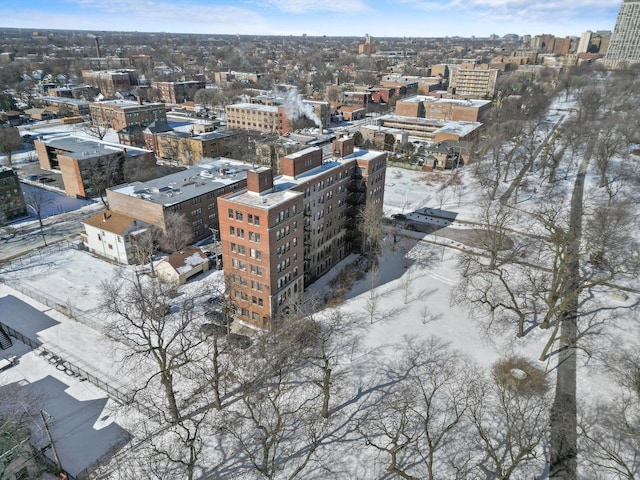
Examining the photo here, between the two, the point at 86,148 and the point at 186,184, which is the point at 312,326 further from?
the point at 86,148

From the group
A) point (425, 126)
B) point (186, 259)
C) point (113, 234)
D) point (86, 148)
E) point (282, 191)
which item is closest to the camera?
point (282, 191)

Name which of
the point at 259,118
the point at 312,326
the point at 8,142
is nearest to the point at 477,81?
the point at 259,118

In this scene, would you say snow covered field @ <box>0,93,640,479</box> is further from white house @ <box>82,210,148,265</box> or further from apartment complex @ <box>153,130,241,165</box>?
apartment complex @ <box>153,130,241,165</box>

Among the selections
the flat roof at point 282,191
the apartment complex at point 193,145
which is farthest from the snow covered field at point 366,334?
the apartment complex at point 193,145

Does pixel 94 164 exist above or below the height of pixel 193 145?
below

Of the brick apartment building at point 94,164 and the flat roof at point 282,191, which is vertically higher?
the flat roof at point 282,191

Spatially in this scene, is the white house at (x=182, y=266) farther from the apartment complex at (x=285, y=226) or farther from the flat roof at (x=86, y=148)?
the flat roof at (x=86, y=148)

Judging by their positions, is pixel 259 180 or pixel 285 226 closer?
pixel 285 226
